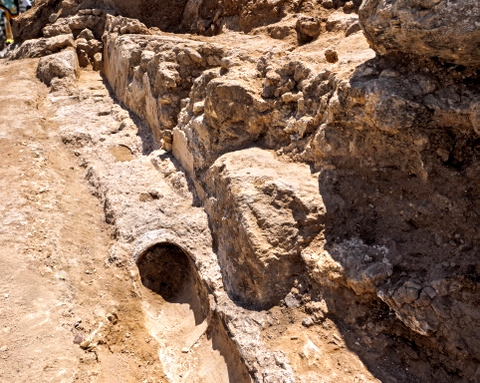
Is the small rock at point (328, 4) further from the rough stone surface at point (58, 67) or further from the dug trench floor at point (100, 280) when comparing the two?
the rough stone surface at point (58, 67)

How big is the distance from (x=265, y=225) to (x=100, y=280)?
245cm

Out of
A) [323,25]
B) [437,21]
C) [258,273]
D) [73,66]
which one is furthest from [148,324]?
[73,66]

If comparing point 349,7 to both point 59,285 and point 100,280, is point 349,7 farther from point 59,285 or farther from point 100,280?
point 59,285

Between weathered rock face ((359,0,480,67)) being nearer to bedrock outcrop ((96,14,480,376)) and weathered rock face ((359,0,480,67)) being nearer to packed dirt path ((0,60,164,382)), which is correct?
bedrock outcrop ((96,14,480,376))

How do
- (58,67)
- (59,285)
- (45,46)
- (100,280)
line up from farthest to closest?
(45,46) → (58,67) → (100,280) → (59,285)

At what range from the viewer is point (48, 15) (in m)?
12.5

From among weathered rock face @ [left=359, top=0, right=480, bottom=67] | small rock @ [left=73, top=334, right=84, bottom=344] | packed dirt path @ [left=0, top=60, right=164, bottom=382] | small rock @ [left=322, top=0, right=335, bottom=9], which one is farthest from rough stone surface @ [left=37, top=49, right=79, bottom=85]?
weathered rock face @ [left=359, top=0, right=480, bottom=67]

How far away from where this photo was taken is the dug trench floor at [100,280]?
4.34 meters

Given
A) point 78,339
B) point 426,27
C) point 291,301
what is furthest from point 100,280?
point 426,27

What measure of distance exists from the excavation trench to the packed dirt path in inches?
7.2

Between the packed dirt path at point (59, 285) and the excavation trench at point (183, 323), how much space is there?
0.18 m

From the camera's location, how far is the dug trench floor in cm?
434

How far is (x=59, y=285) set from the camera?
5270 mm

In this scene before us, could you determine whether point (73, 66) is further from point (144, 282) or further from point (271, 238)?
point (271, 238)
